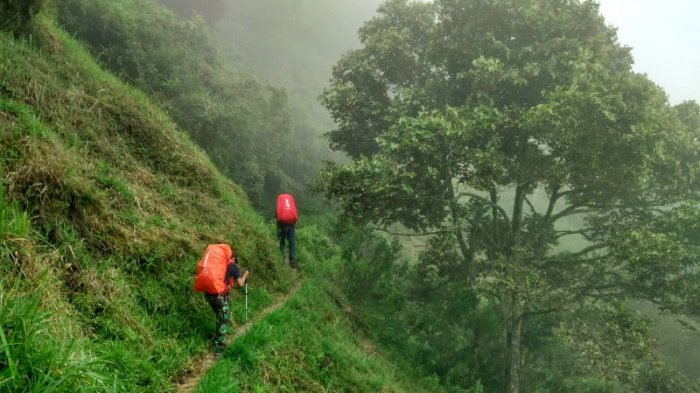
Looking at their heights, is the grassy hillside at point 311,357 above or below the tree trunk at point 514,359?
below

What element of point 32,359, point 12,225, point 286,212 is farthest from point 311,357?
point 32,359

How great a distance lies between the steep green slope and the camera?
4.44 meters

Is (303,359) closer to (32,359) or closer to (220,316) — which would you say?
(220,316)

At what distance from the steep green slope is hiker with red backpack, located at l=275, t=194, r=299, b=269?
84 centimetres

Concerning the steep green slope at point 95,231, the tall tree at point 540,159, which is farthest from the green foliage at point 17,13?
the tall tree at point 540,159

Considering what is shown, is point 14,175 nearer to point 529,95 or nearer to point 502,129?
point 502,129

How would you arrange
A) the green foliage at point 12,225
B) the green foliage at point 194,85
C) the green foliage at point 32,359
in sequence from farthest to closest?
the green foliage at point 194,85 < the green foliage at point 12,225 < the green foliage at point 32,359

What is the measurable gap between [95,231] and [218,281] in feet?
6.93

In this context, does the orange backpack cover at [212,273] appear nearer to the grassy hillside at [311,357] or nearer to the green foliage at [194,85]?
the grassy hillside at [311,357]

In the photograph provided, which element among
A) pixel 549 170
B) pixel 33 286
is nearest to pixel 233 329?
pixel 33 286

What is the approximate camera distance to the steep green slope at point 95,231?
175 inches

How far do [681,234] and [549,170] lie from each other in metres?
4.60

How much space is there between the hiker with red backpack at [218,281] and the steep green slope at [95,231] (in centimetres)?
39

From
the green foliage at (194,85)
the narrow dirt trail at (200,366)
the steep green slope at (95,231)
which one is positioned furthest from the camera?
the green foliage at (194,85)
